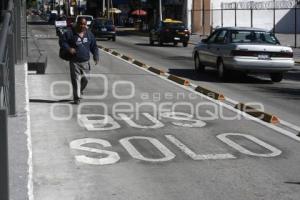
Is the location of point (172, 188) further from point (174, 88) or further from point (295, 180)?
point (174, 88)

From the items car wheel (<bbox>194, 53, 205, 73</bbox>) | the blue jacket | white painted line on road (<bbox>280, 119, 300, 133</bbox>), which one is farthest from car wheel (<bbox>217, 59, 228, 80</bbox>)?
white painted line on road (<bbox>280, 119, 300, 133</bbox>)

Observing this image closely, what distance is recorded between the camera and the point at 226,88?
1633 cm

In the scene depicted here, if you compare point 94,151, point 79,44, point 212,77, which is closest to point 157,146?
point 94,151

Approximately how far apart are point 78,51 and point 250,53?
6.40 meters

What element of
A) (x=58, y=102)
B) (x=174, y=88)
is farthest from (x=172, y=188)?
(x=174, y=88)

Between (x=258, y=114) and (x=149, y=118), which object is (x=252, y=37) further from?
(x=149, y=118)

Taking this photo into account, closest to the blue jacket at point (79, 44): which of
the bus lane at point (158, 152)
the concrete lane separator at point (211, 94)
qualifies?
the bus lane at point (158, 152)

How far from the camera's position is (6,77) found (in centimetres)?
746

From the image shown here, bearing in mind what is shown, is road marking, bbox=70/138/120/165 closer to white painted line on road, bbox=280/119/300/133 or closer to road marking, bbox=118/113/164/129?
road marking, bbox=118/113/164/129

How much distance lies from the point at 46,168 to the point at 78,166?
0.40 meters

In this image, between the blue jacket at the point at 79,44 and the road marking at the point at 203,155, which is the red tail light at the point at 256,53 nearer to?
the blue jacket at the point at 79,44

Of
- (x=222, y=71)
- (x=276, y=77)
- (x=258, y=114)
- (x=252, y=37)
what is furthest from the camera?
(x=276, y=77)

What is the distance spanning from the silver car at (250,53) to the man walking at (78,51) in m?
5.78

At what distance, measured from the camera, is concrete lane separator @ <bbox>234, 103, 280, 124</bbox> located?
1120cm
